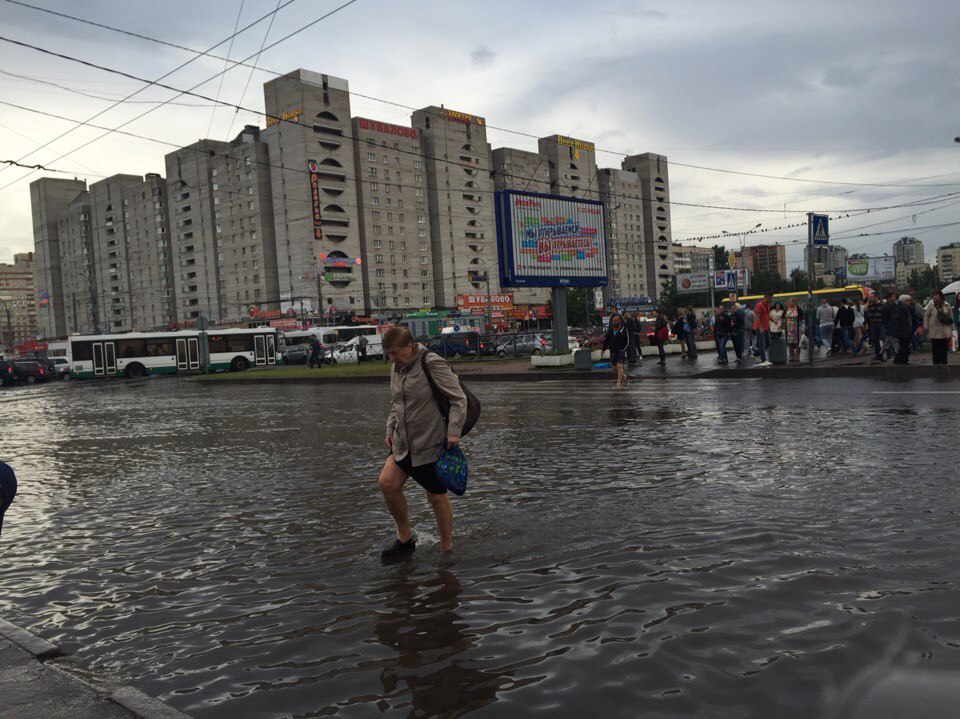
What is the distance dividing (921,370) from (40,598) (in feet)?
58.4

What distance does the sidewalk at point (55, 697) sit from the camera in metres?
3.13

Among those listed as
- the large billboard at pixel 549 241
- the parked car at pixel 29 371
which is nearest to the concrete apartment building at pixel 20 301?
the parked car at pixel 29 371

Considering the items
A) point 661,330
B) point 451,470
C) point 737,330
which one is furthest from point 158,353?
point 451,470

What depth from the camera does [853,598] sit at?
4109mm

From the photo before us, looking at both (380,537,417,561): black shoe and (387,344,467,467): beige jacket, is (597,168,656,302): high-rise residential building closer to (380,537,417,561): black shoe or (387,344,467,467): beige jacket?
(380,537,417,561): black shoe

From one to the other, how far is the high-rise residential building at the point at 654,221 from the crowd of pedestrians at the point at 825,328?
398 feet

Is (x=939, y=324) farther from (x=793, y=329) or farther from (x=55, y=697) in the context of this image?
(x=55, y=697)

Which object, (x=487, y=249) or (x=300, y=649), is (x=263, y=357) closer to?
(x=300, y=649)

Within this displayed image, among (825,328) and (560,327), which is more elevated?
(560,327)

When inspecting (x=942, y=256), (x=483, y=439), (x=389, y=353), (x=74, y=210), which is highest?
(x=74, y=210)

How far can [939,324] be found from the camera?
54.9ft

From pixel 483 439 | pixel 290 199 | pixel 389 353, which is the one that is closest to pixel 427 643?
pixel 389 353

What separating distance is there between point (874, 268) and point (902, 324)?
59739mm

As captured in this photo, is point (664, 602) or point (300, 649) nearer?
point (300, 649)
